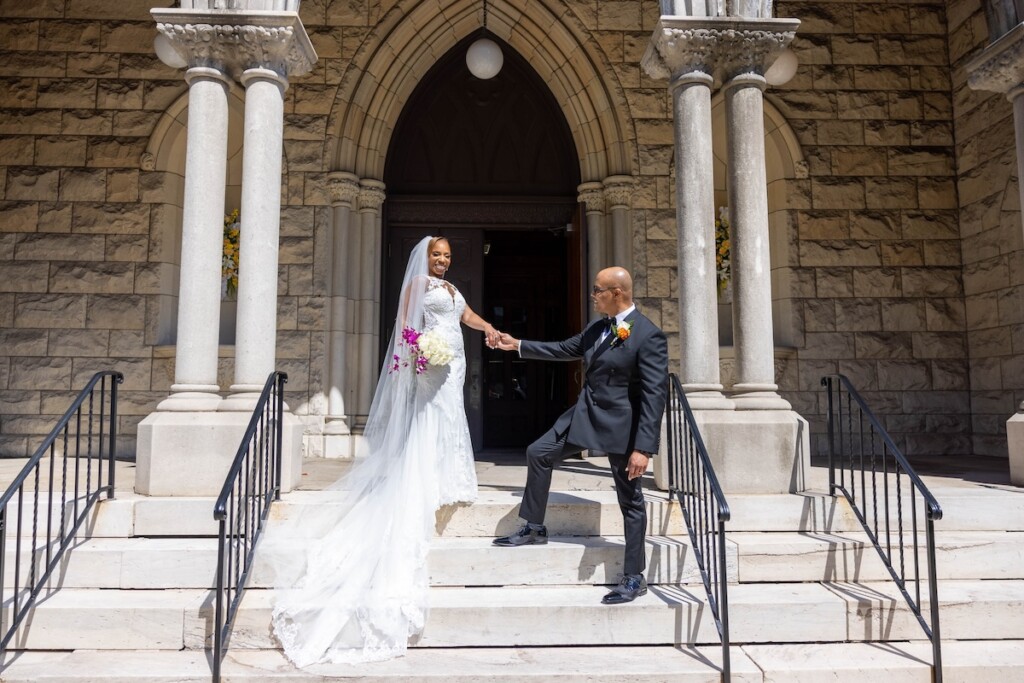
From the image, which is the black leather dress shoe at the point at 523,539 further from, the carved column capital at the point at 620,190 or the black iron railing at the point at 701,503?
the carved column capital at the point at 620,190

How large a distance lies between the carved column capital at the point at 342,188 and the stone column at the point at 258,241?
2189mm

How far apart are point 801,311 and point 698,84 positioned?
11.0 feet

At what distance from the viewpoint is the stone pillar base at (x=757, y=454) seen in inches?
206

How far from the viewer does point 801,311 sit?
26.7ft

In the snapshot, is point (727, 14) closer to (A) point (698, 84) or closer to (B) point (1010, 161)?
(A) point (698, 84)

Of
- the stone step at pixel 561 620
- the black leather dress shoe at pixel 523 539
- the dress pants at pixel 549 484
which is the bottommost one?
the stone step at pixel 561 620

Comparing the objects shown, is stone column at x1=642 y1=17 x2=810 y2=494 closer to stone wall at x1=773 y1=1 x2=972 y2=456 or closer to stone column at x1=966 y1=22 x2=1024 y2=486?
stone column at x1=966 y1=22 x2=1024 y2=486

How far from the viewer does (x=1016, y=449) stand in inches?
224

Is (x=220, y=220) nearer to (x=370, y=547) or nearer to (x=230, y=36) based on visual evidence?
(x=230, y=36)

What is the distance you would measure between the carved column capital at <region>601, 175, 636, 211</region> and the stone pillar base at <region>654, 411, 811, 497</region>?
3.39 meters

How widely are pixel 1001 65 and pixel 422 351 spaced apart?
17.5 ft

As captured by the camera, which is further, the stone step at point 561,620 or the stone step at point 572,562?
the stone step at point 572,562

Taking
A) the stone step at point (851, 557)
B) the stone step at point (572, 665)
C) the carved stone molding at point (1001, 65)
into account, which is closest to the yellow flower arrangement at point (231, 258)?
the stone step at point (572, 665)

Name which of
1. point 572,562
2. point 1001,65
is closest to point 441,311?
point 572,562
